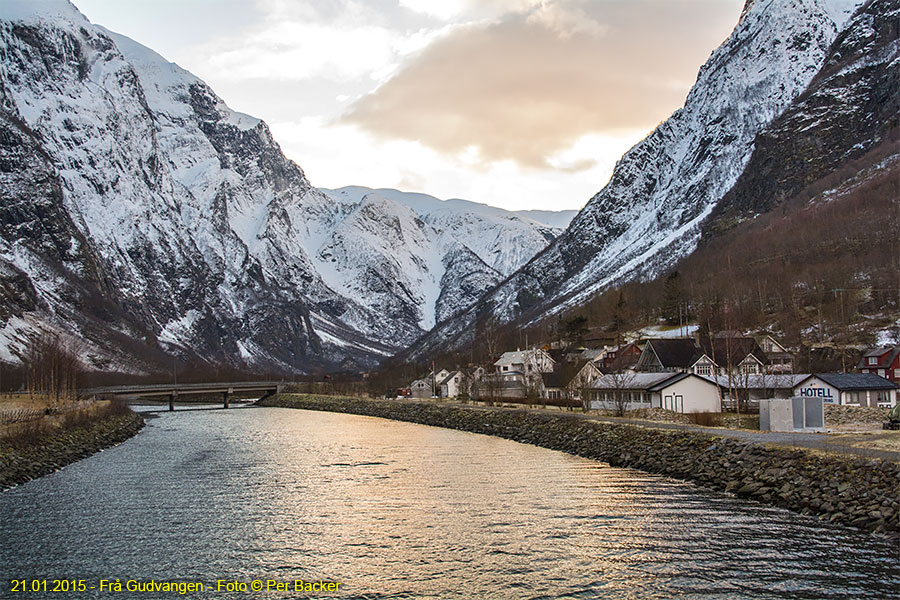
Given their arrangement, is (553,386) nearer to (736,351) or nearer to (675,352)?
(675,352)

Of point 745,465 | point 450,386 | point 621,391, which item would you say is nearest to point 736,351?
point 621,391

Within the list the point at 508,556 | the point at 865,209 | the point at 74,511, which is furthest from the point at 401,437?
the point at 865,209

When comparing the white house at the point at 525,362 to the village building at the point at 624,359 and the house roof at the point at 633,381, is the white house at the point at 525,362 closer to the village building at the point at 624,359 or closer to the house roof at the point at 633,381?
the village building at the point at 624,359

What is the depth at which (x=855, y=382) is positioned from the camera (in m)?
69.6

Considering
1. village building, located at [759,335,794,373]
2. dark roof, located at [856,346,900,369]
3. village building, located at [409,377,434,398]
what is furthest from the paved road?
village building, located at [409,377,434,398]

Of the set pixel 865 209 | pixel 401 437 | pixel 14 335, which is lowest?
pixel 401 437

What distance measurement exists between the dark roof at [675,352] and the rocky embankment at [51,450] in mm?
56313

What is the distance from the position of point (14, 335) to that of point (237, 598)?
192m

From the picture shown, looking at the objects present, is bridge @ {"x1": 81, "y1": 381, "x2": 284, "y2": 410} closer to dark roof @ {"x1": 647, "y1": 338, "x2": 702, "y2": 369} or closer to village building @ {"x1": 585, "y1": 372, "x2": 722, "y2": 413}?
village building @ {"x1": 585, "y1": 372, "x2": 722, "y2": 413}

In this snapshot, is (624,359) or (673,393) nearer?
(673,393)

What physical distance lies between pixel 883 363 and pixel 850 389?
71.6ft

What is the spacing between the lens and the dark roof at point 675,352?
87438 mm

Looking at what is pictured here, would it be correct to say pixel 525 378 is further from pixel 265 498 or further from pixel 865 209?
pixel 865 209

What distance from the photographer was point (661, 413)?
67250mm
